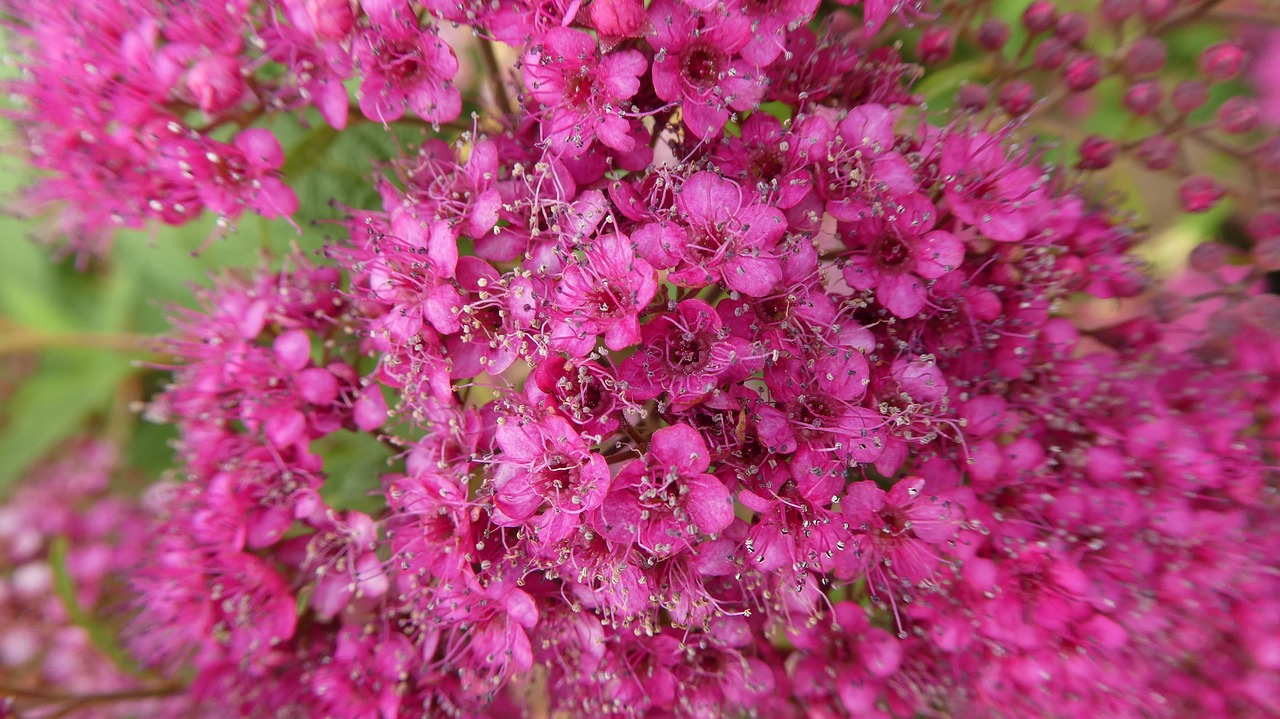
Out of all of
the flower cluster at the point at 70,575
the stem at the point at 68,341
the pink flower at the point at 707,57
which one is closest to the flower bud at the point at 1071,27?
the pink flower at the point at 707,57

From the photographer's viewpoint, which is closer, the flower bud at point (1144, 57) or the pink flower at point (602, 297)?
the pink flower at point (602, 297)

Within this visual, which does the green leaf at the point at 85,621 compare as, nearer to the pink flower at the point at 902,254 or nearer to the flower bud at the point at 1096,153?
the pink flower at the point at 902,254

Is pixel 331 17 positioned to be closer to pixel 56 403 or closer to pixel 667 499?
pixel 667 499

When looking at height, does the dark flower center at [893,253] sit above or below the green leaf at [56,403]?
below

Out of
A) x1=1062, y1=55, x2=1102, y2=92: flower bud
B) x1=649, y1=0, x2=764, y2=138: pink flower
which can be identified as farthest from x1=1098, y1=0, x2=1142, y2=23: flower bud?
x1=649, y1=0, x2=764, y2=138: pink flower

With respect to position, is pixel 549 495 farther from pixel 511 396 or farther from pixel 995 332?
pixel 995 332

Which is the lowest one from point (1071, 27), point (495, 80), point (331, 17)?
point (1071, 27)

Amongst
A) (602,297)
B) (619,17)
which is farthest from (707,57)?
(602,297)
